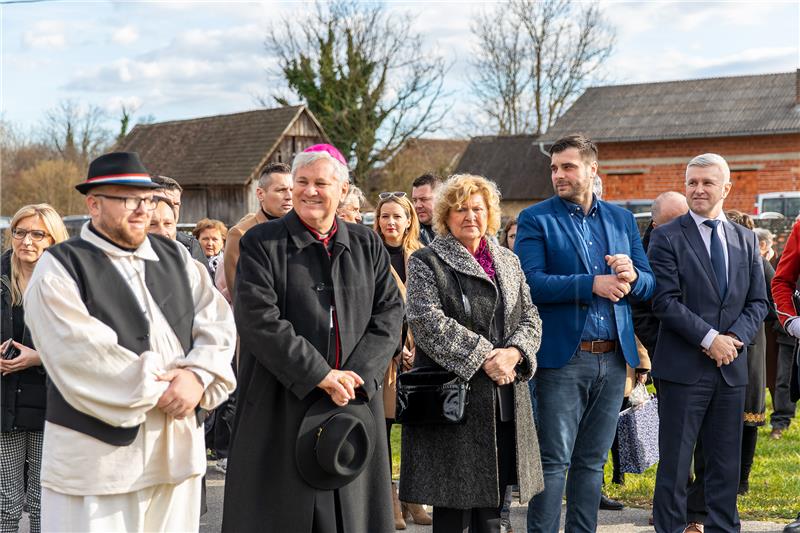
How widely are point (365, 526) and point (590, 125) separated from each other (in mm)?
30825

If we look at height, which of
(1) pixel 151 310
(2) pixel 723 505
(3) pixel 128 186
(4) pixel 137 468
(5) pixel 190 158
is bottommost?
(2) pixel 723 505

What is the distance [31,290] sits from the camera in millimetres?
3492

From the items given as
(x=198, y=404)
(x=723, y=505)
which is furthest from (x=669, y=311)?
(x=198, y=404)

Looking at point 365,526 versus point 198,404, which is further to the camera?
point 365,526

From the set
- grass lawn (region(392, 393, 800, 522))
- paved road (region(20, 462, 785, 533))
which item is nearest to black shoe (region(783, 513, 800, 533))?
paved road (region(20, 462, 785, 533))

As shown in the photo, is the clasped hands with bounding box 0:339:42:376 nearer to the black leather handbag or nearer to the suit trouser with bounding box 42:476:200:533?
the suit trouser with bounding box 42:476:200:533

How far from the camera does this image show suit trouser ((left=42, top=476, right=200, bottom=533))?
136 inches

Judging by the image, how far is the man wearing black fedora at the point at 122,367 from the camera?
3.43 metres

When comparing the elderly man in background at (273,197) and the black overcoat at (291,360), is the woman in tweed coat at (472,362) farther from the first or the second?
the elderly man in background at (273,197)

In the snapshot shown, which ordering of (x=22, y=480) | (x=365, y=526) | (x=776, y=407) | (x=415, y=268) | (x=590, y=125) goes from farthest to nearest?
(x=590, y=125) → (x=776, y=407) → (x=22, y=480) → (x=415, y=268) → (x=365, y=526)

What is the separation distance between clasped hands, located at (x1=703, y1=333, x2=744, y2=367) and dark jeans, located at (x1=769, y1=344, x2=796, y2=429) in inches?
155

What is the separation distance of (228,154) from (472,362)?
34714 mm

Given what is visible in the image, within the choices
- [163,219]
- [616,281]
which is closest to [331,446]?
[616,281]

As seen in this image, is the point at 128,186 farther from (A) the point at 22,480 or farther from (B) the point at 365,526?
(A) the point at 22,480
